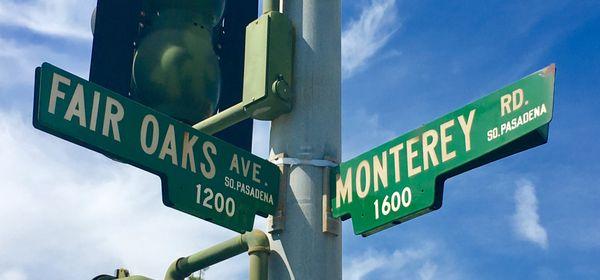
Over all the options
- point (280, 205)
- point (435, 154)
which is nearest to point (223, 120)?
point (280, 205)

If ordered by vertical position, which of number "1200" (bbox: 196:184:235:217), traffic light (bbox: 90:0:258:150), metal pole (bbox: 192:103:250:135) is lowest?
number "1200" (bbox: 196:184:235:217)

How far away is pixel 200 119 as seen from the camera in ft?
21.3

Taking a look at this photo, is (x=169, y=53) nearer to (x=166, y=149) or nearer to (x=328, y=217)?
(x=166, y=149)

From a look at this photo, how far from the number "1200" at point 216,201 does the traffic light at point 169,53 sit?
77 cm

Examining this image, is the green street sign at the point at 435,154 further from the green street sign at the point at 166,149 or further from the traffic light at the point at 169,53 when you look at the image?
the traffic light at the point at 169,53

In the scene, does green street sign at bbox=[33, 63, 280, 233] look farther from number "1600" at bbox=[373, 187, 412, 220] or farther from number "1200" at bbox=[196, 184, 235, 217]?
number "1600" at bbox=[373, 187, 412, 220]

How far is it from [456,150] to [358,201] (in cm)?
63

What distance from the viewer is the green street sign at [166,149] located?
5.29 meters

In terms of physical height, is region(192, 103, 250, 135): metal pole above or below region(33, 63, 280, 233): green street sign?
above

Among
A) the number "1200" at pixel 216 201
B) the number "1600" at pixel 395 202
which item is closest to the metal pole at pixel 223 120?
the number "1200" at pixel 216 201

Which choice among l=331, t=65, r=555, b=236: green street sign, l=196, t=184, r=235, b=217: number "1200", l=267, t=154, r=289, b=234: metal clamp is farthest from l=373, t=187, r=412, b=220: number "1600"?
l=196, t=184, r=235, b=217: number "1200"

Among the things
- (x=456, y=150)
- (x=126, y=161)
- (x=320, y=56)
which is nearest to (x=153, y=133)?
(x=126, y=161)

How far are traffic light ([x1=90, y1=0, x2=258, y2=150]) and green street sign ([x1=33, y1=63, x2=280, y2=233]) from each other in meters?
0.54

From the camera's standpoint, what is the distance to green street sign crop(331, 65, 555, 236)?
5066 mm
